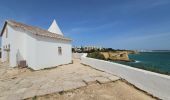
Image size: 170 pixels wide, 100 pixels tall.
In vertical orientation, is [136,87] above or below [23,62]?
below

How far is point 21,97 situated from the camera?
19.1 feet

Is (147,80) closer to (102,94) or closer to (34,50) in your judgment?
(102,94)

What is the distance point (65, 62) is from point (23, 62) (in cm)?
487

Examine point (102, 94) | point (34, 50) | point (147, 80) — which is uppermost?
point (34, 50)

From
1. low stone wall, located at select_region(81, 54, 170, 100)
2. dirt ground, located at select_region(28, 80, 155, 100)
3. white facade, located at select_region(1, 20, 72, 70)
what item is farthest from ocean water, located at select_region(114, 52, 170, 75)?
white facade, located at select_region(1, 20, 72, 70)

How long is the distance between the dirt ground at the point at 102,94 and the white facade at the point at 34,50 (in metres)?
7.16

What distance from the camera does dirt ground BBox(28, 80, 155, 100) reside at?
18.1 feet

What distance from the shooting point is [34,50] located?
492 inches

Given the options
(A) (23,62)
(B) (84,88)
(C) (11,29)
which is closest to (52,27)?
(C) (11,29)

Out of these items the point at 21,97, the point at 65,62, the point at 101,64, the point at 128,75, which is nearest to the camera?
the point at 21,97

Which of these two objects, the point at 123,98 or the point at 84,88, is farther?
the point at 84,88

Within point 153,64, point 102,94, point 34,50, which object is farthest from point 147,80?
point 153,64

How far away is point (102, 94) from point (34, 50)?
860 cm

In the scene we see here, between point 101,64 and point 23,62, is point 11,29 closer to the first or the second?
point 23,62
